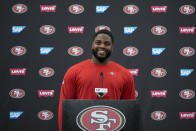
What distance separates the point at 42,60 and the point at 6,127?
2.90 ft

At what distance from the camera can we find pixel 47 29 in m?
2.38

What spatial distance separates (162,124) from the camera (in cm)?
228

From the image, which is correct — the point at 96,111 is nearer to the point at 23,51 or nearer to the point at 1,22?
the point at 23,51

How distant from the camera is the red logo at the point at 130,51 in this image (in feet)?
7.69

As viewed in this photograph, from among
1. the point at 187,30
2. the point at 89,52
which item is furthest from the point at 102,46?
the point at 187,30

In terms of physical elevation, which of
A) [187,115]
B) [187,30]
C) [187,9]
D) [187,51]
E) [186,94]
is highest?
[187,9]

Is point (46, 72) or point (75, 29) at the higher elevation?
point (75, 29)

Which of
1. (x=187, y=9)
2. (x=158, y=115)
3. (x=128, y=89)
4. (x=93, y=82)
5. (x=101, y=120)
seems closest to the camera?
(x=101, y=120)

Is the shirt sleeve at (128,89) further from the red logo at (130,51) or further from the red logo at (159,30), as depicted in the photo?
the red logo at (159,30)

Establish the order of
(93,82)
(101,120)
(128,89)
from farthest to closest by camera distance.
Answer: (128,89)
(93,82)
(101,120)

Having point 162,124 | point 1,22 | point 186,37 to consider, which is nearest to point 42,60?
point 1,22

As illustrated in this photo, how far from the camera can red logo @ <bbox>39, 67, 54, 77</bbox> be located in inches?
91.2

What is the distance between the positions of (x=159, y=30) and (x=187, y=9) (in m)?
0.44

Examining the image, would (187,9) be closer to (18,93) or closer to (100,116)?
(100,116)
